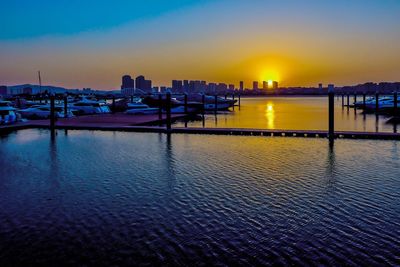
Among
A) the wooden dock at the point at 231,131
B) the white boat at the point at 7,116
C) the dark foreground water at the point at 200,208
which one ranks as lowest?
the dark foreground water at the point at 200,208

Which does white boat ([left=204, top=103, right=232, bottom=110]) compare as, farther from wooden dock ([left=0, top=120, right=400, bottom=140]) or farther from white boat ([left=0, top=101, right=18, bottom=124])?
wooden dock ([left=0, top=120, right=400, bottom=140])

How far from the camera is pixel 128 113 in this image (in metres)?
36.4

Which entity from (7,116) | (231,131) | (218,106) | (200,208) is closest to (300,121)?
(231,131)

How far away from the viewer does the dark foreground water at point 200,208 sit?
5.24 meters

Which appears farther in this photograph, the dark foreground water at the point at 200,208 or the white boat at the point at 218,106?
the white boat at the point at 218,106

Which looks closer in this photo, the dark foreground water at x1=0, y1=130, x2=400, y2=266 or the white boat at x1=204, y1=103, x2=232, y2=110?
the dark foreground water at x1=0, y1=130, x2=400, y2=266

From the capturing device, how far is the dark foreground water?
17.2 ft

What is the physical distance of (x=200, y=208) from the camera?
7.07 meters

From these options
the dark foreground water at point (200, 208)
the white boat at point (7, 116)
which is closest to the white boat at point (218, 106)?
the white boat at point (7, 116)

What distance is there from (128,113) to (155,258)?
1258 inches

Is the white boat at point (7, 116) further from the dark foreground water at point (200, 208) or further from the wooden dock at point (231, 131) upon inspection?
the dark foreground water at point (200, 208)

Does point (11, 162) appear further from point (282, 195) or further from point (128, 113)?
point (128, 113)

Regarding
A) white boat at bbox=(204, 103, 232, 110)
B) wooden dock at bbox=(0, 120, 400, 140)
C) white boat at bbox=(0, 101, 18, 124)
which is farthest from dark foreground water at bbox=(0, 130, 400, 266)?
white boat at bbox=(204, 103, 232, 110)

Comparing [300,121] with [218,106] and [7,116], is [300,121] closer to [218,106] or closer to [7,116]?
[7,116]
